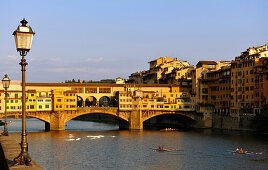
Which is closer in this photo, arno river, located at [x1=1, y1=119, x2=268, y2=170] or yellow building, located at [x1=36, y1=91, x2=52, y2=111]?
arno river, located at [x1=1, y1=119, x2=268, y2=170]

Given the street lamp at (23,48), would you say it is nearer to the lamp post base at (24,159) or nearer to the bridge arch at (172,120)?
the lamp post base at (24,159)

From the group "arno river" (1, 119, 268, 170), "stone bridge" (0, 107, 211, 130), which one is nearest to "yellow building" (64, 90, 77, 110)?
"stone bridge" (0, 107, 211, 130)

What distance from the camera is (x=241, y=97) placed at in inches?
3600

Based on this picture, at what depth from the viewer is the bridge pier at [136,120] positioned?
97.7 metres

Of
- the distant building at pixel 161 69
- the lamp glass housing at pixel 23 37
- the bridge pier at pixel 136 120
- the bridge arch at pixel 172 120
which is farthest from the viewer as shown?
the distant building at pixel 161 69

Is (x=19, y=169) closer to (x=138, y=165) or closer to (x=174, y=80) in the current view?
(x=138, y=165)

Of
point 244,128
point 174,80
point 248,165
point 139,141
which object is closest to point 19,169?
point 248,165

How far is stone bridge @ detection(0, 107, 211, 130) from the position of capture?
91.6 metres

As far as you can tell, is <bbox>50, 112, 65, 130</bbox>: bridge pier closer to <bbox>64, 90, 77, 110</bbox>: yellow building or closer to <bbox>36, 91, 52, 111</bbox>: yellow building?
<bbox>36, 91, 52, 111</bbox>: yellow building

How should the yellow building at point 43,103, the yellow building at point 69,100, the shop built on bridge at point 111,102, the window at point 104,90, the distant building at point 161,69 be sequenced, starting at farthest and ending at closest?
the distant building at point 161,69 → the window at point 104,90 → the yellow building at point 69,100 → the yellow building at point 43,103 → the shop built on bridge at point 111,102

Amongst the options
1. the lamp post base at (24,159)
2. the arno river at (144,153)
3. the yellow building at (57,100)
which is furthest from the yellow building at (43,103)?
the lamp post base at (24,159)

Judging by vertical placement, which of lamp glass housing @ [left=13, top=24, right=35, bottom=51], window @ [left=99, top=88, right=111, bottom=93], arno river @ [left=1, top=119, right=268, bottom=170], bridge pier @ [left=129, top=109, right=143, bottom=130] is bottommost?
arno river @ [left=1, top=119, right=268, bottom=170]

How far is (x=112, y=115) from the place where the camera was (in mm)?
98500

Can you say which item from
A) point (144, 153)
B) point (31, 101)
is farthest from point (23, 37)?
point (31, 101)
